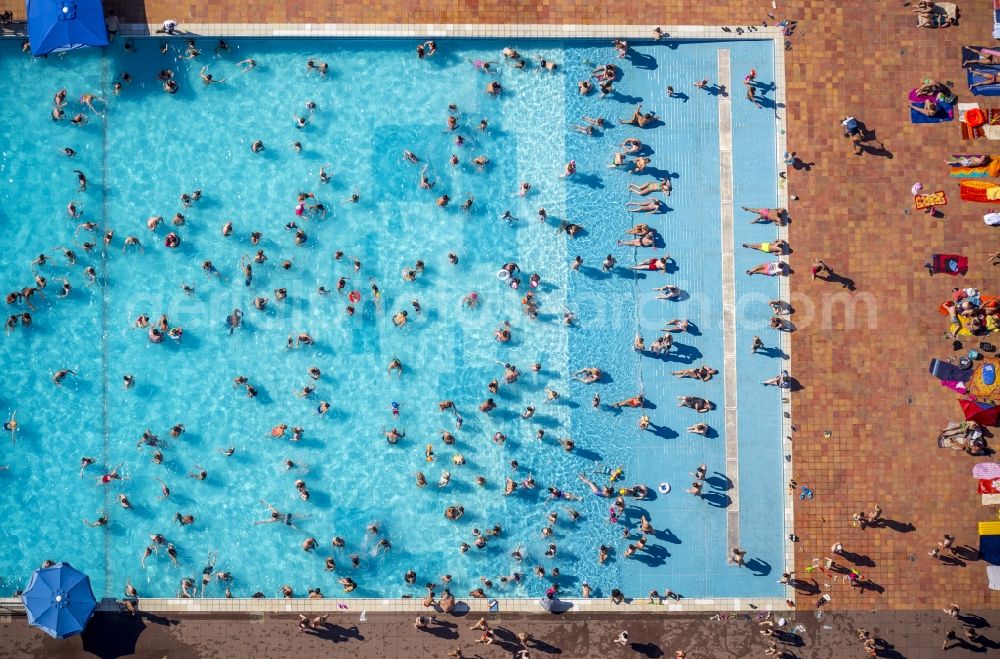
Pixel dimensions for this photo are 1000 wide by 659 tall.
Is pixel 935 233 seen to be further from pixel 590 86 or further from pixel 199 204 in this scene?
pixel 199 204

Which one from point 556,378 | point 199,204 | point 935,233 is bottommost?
point 556,378

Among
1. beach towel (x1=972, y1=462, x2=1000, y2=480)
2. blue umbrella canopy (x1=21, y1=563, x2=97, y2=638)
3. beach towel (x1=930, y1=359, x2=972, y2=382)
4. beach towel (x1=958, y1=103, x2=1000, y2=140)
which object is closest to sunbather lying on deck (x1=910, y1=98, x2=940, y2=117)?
beach towel (x1=958, y1=103, x2=1000, y2=140)

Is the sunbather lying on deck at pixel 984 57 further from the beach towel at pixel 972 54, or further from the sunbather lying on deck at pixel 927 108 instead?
the sunbather lying on deck at pixel 927 108

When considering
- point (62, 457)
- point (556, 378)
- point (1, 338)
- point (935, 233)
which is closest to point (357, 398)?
point (556, 378)

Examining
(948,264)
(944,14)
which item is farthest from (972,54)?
(948,264)

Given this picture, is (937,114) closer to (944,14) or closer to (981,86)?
(981,86)

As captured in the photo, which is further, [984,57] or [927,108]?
[984,57]

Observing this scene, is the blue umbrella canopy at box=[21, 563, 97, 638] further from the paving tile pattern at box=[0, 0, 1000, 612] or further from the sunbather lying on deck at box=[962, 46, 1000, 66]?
the sunbather lying on deck at box=[962, 46, 1000, 66]
